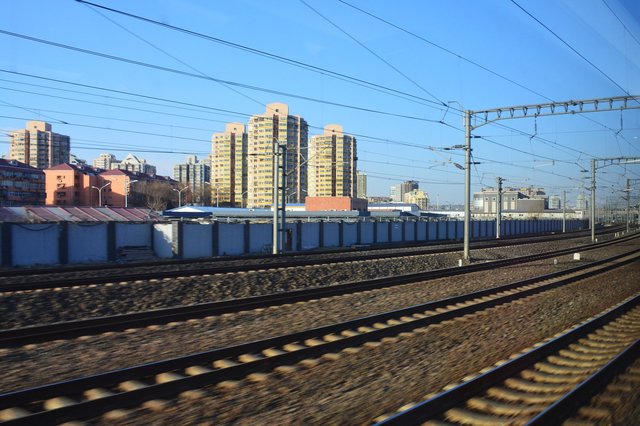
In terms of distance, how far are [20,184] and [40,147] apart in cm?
3697

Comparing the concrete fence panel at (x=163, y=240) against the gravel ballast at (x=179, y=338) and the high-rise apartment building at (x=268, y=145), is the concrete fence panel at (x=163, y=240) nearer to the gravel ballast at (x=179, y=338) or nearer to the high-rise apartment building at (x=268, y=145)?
the gravel ballast at (x=179, y=338)

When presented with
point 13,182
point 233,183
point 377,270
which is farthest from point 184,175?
point 377,270

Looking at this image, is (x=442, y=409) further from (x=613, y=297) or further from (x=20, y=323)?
(x=613, y=297)

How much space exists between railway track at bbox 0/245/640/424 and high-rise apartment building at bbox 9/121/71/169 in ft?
293

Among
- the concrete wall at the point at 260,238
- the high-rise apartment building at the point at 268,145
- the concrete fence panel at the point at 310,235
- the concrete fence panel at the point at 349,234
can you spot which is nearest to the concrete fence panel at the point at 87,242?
the concrete wall at the point at 260,238

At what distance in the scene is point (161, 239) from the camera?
27266 millimetres

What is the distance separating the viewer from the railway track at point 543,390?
18.0 feet

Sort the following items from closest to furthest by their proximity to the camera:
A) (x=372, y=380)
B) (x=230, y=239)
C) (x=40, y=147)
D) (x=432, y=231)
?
(x=372, y=380) → (x=230, y=239) → (x=432, y=231) → (x=40, y=147)

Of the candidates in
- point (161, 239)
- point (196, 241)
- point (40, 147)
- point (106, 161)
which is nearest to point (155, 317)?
point (196, 241)

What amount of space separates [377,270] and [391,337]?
36.2 feet

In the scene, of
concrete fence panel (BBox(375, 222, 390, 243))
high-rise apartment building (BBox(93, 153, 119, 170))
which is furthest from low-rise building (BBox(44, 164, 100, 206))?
high-rise apartment building (BBox(93, 153, 119, 170))

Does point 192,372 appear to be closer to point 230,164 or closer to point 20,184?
point 20,184

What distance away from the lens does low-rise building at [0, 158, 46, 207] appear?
69.6 meters

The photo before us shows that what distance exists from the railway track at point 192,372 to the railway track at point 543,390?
7.86ft
